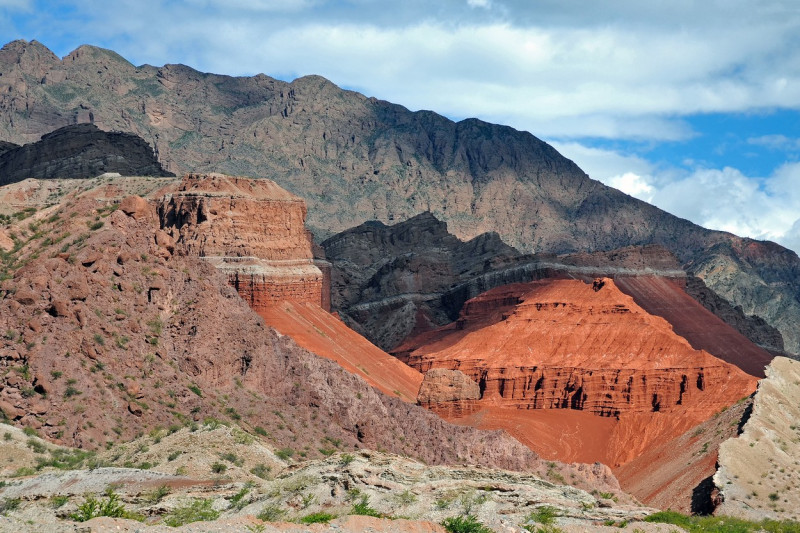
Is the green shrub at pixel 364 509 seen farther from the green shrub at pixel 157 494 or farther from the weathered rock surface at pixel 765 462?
the weathered rock surface at pixel 765 462

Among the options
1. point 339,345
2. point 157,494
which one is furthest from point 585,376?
point 157,494

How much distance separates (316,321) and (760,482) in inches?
1671

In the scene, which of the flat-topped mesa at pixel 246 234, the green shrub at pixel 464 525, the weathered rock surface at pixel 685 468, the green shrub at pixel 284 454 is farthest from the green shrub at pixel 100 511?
the flat-topped mesa at pixel 246 234

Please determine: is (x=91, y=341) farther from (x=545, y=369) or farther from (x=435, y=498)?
(x=545, y=369)

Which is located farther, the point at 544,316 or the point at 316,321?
the point at 544,316

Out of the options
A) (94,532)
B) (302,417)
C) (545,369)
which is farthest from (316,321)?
(94,532)

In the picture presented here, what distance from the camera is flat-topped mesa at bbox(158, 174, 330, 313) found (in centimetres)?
9881

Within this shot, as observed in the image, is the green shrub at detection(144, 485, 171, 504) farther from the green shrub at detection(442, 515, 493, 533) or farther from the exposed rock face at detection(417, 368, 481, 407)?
the exposed rock face at detection(417, 368, 481, 407)

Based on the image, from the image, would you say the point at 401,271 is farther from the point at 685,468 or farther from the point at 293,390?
the point at 293,390

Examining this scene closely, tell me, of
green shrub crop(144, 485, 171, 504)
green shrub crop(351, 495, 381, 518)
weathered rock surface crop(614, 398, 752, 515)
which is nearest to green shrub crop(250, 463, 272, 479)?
green shrub crop(144, 485, 171, 504)

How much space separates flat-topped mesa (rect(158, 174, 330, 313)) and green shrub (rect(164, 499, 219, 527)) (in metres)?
59.1

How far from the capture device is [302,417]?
6103 cm

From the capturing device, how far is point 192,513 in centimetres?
3594

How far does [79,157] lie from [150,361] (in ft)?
249
